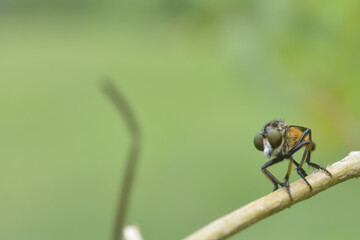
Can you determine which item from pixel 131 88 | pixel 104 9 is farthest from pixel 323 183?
pixel 104 9

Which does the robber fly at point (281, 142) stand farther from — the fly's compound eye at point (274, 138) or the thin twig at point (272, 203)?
the thin twig at point (272, 203)

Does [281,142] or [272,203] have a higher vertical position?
[281,142]

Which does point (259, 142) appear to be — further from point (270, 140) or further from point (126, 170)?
point (126, 170)

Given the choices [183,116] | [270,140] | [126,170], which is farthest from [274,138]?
[183,116]

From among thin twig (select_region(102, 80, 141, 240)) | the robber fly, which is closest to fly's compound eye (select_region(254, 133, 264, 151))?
the robber fly

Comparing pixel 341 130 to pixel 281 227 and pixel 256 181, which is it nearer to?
pixel 281 227

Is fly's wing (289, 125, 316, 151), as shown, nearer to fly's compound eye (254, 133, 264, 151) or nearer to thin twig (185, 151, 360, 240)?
fly's compound eye (254, 133, 264, 151)
